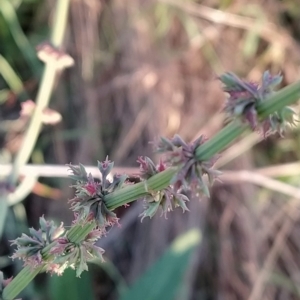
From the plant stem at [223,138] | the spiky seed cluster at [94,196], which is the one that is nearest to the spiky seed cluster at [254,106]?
the plant stem at [223,138]

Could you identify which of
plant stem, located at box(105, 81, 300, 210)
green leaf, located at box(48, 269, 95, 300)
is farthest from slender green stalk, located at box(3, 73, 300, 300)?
green leaf, located at box(48, 269, 95, 300)

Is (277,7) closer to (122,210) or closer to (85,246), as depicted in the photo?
(122,210)

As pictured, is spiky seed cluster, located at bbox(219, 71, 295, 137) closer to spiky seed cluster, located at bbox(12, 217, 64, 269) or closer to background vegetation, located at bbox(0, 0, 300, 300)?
spiky seed cluster, located at bbox(12, 217, 64, 269)

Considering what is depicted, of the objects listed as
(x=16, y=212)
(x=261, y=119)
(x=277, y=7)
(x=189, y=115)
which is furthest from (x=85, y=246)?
(x=277, y=7)

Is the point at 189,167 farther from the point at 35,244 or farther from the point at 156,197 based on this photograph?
the point at 35,244

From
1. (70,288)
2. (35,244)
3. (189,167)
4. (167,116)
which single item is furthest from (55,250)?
(167,116)

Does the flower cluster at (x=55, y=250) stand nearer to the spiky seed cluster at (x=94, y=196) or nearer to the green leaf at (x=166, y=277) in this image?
the spiky seed cluster at (x=94, y=196)
